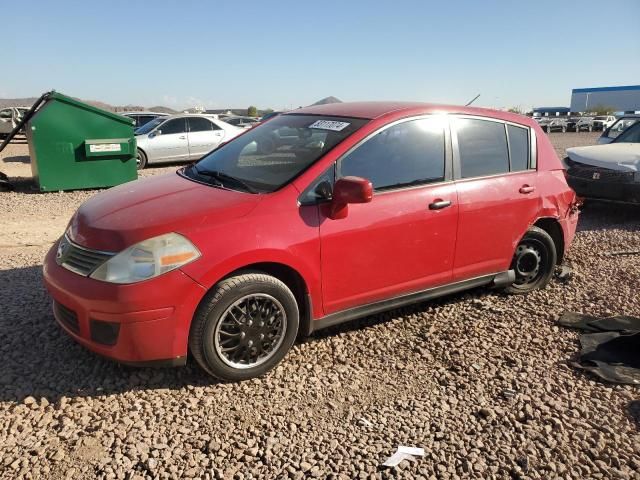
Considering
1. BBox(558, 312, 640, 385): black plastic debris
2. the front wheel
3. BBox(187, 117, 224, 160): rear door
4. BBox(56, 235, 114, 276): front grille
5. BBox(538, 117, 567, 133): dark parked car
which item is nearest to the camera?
BBox(56, 235, 114, 276): front grille

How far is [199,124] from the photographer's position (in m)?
A: 14.4

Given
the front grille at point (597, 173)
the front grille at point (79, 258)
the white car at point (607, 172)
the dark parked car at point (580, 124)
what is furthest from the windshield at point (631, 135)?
the dark parked car at point (580, 124)

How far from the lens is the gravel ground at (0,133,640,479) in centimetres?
263

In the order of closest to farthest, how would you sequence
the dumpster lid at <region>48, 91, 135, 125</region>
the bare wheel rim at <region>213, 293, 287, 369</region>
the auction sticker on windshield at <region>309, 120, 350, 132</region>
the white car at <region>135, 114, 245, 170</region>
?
the bare wheel rim at <region>213, 293, 287, 369</region>, the auction sticker on windshield at <region>309, 120, 350, 132</region>, the dumpster lid at <region>48, 91, 135, 125</region>, the white car at <region>135, 114, 245, 170</region>

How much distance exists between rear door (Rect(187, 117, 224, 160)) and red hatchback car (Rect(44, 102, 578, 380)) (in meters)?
10.2

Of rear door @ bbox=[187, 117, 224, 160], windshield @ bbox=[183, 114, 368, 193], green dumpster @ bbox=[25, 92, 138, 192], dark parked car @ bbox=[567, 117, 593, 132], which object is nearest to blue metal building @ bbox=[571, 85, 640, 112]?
dark parked car @ bbox=[567, 117, 593, 132]

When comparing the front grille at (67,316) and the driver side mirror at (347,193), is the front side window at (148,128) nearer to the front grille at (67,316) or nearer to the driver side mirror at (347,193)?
the front grille at (67,316)

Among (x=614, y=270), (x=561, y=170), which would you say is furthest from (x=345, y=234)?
(x=614, y=270)

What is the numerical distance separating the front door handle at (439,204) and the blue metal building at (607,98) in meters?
97.0

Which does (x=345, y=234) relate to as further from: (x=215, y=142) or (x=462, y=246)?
(x=215, y=142)

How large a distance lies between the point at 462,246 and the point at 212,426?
2.36 meters

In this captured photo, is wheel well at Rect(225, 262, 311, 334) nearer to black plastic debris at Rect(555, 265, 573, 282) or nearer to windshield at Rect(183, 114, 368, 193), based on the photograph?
windshield at Rect(183, 114, 368, 193)

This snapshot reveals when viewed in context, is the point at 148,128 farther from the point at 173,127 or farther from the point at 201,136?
the point at 201,136

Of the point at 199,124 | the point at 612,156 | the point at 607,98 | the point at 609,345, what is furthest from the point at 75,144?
the point at 607,98
